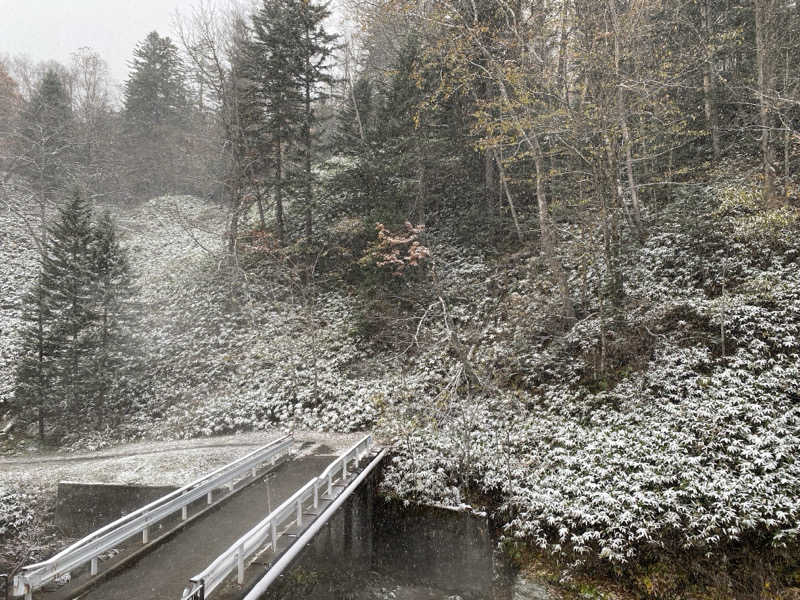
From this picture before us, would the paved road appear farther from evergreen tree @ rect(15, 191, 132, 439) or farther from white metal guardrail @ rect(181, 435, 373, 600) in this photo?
evergreen tree @ rect(15, 191, 132, 439)

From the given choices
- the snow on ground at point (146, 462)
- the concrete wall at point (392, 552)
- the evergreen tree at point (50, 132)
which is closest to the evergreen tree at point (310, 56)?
the snow on ground at point (146, 462)

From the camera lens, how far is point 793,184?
13.5 m

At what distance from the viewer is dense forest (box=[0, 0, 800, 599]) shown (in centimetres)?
869

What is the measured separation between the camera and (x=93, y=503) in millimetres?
11250

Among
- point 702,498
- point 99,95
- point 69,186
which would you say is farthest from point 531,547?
point 99,95

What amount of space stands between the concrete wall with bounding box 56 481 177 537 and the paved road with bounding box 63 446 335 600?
2969 millimetres

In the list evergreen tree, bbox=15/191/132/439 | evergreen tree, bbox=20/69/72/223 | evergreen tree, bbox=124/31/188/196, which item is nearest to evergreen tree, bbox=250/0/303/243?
evergreen tree, bbox=15/191/132/439

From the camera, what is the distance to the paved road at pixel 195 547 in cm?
616


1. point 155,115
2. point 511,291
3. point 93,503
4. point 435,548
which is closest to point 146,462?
point 93,503

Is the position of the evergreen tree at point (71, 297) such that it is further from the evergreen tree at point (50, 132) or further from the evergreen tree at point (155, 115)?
the evergreen tree at point (155, 115)

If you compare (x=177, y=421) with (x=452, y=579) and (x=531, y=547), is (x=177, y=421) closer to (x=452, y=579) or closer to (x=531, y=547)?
(x=452, y=579)

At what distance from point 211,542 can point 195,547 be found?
25 centimetres

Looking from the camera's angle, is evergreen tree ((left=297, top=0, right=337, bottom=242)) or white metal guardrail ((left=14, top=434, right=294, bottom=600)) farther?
evergreen tree ((left=297, top=0, right=337, bottom=242))

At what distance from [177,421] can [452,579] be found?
11.7 metres
